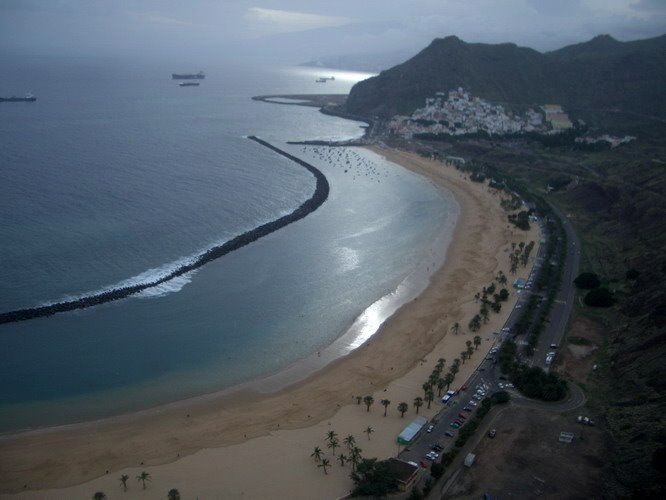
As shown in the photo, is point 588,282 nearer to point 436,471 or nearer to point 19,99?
point 436,471

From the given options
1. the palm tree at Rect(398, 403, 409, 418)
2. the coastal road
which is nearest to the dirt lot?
the palm tree at Rect(398, 403, 409, 418)

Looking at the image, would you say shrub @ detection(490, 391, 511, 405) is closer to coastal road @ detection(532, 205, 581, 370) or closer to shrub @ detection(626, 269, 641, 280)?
coastal road @ detection(532, 205, 581, 370)

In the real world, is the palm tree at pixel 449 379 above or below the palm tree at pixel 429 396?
above

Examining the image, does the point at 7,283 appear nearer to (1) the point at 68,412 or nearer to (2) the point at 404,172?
(1) the point at 68,412

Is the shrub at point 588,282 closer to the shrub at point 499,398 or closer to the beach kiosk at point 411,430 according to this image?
the shrub at point 499,398

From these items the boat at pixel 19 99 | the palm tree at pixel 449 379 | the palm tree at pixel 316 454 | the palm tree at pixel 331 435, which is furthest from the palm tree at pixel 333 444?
the boat at pixel 19 99

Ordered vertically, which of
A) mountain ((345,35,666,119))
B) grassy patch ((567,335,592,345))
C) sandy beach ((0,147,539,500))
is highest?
mountain ((345,35,666,119))

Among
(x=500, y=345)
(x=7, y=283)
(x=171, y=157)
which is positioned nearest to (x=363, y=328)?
(x=500, y=345)

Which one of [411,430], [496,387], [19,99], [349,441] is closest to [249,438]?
[349,441]
